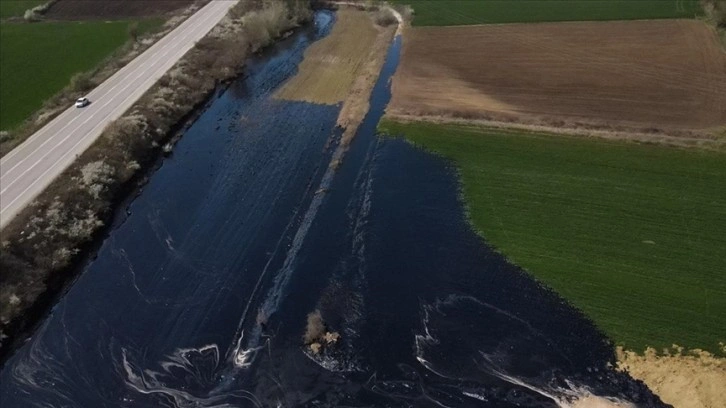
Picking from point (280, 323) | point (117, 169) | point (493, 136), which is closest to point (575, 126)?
point (493, 136)

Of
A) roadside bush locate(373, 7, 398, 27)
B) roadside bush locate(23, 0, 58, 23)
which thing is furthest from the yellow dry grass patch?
roadside bush locate(23, 0, 58, 23)

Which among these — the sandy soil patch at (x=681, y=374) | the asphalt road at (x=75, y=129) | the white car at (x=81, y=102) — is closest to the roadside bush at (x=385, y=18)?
the asphalt road at (x=75, y=129)

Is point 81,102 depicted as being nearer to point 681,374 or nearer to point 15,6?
point 15,6

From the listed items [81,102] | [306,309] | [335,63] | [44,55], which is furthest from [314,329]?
[44,55]

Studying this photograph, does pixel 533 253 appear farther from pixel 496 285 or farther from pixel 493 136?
pixel 493 136

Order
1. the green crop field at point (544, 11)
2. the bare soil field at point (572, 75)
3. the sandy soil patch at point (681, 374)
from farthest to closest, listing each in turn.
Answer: the green crop field at point (544, 11)
the bare soil field at point (572, 75)
the sandy soil patch at point (681, 374)

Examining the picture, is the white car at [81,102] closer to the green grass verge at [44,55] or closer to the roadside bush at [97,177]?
the roadside bush at [97,177]

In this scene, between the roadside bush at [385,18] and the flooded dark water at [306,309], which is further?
the roadside bush at [385,18]

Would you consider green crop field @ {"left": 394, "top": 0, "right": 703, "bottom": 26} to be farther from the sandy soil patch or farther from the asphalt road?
the sandy soil patch
